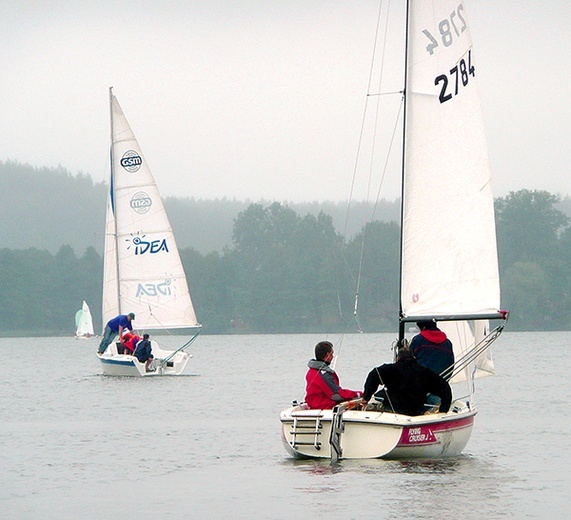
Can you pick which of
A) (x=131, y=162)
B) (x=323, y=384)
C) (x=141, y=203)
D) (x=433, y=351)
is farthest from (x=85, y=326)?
(x=323, y=384)

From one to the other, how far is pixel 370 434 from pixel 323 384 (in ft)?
3.07

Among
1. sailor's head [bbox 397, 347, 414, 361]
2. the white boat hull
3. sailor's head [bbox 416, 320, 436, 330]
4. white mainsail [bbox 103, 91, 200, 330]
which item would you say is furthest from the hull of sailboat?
white mainsail [bbox 103, 91, 200, 330]

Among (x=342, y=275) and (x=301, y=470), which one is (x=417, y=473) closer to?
(x=301, y=470)

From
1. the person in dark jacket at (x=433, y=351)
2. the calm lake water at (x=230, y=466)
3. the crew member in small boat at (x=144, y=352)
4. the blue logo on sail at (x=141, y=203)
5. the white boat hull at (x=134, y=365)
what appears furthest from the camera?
the blue logo on sail at (x=141, y=203)

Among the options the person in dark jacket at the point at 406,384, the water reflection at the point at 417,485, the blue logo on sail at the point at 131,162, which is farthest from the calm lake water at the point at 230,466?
the blue logo on sail at the point at 131,162

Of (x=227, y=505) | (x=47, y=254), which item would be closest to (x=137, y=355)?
(x=227, y=505)

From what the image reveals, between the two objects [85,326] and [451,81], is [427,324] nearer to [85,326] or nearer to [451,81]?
[451,81]

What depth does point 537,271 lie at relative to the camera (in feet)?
433

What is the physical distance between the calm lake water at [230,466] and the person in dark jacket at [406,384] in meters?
0.75

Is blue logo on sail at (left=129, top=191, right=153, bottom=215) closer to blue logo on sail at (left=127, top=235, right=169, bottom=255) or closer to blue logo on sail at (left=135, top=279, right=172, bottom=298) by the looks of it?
blue logo on sail at (left=127, top=235, right=169, bottom=255)

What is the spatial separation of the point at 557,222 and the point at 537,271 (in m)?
A: 7.58

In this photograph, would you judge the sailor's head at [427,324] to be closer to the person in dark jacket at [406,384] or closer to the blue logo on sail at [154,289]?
the person in dark jacket at [406,384]

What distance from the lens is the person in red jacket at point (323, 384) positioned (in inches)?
715

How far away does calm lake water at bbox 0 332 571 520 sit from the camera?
49.3 feet
